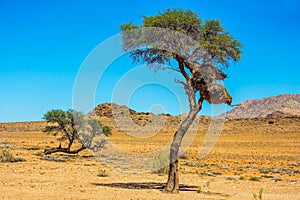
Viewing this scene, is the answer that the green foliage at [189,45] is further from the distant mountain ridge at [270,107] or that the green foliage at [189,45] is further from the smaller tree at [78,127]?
the distant mountain ridge at [270,107]

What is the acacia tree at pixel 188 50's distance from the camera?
14367mm

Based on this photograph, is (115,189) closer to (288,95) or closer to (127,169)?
(127,169)

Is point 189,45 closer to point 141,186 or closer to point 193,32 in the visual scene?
point 193,32

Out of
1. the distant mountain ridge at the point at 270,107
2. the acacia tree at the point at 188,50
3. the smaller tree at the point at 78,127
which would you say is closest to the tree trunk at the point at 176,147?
the acacia tree at the point at 188,50

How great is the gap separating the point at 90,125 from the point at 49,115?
151 inches

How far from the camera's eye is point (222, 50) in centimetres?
1500

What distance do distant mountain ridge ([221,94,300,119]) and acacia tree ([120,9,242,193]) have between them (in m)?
152

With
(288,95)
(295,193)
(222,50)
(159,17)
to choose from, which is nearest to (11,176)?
(159,17)

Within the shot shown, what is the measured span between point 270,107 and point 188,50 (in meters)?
173

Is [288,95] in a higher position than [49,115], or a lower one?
higher

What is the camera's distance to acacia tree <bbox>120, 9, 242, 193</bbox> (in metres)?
14.4

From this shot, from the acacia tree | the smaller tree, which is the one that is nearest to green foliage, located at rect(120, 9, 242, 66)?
the acacia tree

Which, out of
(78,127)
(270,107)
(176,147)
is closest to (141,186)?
(176,147)

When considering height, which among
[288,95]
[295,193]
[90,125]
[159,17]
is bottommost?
[295,193]
